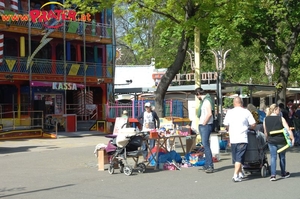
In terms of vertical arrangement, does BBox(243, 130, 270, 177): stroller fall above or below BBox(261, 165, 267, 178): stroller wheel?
above

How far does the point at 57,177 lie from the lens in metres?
12.0

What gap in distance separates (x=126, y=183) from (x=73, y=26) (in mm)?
22691

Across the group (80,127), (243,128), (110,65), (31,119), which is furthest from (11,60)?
(243,128)

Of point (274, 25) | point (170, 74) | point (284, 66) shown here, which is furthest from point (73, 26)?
point (170, 74)

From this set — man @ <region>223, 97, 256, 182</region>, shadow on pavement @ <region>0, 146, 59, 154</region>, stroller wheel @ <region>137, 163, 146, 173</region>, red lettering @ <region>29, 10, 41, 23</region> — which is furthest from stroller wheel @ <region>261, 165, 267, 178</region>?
red lettering @ <region>29, 10, 41, 23</region>

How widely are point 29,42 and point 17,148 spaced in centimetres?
975

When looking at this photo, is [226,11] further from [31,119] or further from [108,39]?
[108,39]

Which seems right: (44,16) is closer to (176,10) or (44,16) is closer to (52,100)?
(52,100)

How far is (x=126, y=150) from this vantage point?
480 inches

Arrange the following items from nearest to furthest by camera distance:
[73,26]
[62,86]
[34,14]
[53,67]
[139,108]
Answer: [34,14] → [139,108] → [62,86] → [53,67] → [73,26]

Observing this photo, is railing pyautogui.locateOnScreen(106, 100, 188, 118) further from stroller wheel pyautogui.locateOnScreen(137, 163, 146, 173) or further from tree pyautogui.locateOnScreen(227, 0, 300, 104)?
stroller wheel pyautogui.locateOnScreen(137, 163, 146, 173)

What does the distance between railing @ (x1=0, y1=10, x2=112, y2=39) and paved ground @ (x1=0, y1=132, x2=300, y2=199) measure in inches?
536

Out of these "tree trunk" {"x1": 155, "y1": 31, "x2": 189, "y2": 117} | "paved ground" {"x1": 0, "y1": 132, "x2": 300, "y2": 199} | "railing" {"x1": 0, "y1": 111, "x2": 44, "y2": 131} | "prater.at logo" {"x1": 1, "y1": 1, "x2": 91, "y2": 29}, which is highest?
"prater.at logo" {"x1": 1, "y1": 1, "x2": 91, "y2": 29}

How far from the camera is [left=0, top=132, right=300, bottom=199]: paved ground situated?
939 cm
